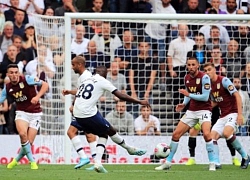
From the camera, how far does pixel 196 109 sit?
53.2 ft

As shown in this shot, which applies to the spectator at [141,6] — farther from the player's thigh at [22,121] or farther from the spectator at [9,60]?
the player's thigh at [22,121]

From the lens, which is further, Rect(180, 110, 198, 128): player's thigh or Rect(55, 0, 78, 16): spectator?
Rect(55, 0, 78, 16): spectator

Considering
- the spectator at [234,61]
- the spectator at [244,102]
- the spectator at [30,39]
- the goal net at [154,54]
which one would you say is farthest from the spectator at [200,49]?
the spectator at [30,39]

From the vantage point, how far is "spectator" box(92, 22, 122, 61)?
2006 centimetres

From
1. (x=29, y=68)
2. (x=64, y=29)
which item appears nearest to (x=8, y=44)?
(x=29, y=68)

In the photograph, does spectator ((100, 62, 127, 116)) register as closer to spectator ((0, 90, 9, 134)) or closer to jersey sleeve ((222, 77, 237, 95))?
spectator ((0, 90, 9, 134))

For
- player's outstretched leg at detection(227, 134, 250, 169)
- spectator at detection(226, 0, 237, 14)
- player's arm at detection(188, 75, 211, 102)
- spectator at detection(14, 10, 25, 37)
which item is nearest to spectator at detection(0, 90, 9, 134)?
spectator at detection(14, 10, 25, 37)

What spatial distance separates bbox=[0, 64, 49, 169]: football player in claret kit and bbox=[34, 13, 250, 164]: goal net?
2.56 metres

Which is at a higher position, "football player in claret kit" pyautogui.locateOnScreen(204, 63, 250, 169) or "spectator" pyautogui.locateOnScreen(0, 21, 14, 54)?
"spectator" pyautogui.locateOnScreen(0, 21, 14, 54)

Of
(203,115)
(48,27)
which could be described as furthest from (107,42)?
(203,115)

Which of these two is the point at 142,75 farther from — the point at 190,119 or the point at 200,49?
the point at 190,119

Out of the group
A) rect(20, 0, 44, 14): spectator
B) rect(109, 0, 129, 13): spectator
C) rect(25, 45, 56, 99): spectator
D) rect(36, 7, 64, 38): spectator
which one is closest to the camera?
rect(36, 7, 64, 38): spectator

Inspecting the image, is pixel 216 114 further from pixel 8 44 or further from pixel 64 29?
pixel 8 44

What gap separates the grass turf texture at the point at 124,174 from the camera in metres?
13.2
